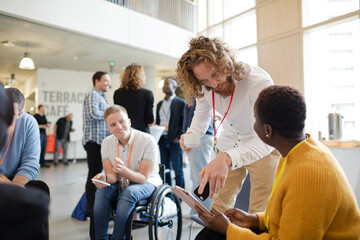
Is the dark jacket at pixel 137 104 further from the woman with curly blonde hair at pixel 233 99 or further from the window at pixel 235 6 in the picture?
the window at pixel 235 6

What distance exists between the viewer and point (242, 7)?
274 inches

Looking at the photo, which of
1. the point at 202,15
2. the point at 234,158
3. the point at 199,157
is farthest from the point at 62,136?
the point at 234,158

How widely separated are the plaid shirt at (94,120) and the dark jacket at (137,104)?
217 mm

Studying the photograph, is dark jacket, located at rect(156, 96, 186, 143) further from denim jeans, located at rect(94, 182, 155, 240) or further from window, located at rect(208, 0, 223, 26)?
window, located at rect(208, 0, 223, 26)

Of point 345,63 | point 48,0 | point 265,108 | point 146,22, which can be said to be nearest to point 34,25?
point 48,0

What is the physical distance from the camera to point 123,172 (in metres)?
2.06

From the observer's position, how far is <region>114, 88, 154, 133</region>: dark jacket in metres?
3.24

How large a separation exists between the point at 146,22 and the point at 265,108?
6.64 m

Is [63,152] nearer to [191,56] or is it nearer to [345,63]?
[191,56]

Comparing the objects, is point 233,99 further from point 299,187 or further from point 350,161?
point 350,161

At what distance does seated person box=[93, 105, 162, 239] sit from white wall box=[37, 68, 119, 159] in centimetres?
789

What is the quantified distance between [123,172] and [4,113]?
1.52 m

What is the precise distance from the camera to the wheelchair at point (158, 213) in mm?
→ 1835

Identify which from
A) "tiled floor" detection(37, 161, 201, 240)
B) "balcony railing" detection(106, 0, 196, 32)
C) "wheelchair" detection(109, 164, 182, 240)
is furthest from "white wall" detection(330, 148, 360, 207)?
"balcony railing" detection(106, 0, 196, 32)
